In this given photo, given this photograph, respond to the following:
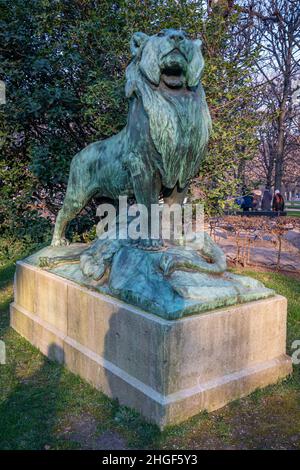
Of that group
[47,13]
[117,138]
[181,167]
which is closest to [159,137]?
[181,167]

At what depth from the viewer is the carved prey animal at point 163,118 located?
3.10m

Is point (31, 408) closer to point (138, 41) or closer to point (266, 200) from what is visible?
point (138, 41)

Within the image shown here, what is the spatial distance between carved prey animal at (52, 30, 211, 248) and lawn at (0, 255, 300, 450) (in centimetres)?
136

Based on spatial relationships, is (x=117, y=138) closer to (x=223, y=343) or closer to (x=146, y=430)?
(x=223, y=343)

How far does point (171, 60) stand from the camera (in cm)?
305

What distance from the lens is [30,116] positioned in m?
7.71

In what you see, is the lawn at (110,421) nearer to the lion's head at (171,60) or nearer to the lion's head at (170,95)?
the lion's head at (170,95)

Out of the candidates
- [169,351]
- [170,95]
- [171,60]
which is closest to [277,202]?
[170,95]

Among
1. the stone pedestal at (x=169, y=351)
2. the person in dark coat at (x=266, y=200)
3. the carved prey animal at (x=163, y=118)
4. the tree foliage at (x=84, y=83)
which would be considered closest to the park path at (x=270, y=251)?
the tree foliage at (x=84, y=83)

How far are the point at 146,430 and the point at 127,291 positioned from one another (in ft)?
3.22

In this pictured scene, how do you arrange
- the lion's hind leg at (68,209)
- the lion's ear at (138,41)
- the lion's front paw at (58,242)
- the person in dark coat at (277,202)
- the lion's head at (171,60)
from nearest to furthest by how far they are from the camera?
the lion's head at (171,60)
the lion's ear at (138,41)
the lion's hind leg at (68,209)
the lion's front paw at (58,242)
the person in dark coat at (277,202)

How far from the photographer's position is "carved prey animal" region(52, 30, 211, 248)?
310cm

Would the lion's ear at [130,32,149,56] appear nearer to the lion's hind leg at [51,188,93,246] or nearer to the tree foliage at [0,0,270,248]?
the lion's hind leg at [51,188,93,246]

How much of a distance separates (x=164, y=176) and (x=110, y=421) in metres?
1.91
